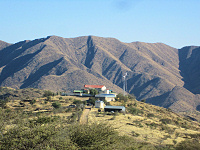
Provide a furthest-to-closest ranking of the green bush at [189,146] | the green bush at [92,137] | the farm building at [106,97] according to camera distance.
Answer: the farm building at [106,97] → the green bush at [189,146] → the green bush at [92,137]

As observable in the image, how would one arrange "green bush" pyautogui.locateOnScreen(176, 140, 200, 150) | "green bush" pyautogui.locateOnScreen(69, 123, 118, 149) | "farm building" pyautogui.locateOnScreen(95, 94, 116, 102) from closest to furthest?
"green bush" pyautogui.locateOnScreen(69, 123, 118, 149)
"green bush" pyautogui.locateOnScreen(176, 140, 200, 150)
"farm building" pyautogui.locateOnScreen(95, 94, 116, 102)

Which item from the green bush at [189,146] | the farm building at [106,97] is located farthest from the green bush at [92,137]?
the farm building at [106,97]

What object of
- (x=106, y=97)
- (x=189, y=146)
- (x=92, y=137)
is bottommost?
(x=189, y=146)

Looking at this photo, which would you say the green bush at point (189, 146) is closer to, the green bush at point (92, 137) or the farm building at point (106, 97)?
the green bush at point (92, 137)

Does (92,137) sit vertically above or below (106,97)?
above

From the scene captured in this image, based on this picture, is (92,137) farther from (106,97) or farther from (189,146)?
(106,97)

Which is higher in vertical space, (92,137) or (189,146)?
(92,137)

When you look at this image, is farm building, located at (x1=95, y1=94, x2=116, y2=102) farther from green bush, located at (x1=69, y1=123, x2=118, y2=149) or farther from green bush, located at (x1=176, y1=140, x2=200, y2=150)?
green bush, located at (x1=69, y1=123, x2=118, y2=149)

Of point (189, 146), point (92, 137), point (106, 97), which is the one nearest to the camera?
point (92, 137)

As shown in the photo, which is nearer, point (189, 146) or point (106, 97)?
point (189, 146)

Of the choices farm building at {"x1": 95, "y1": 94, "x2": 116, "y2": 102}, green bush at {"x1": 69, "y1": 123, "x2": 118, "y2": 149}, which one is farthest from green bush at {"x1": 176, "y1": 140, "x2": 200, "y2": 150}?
farm building at {"x1": 95, "y1": 94, "x2": 116, "y2": 102}

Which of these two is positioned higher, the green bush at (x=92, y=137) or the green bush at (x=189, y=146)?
the green bush at (x=92, y=137)

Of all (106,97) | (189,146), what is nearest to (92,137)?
(189,146)

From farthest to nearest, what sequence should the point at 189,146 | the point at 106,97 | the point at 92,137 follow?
the point at 106,97
the point at 189,146
the point at 92,137
